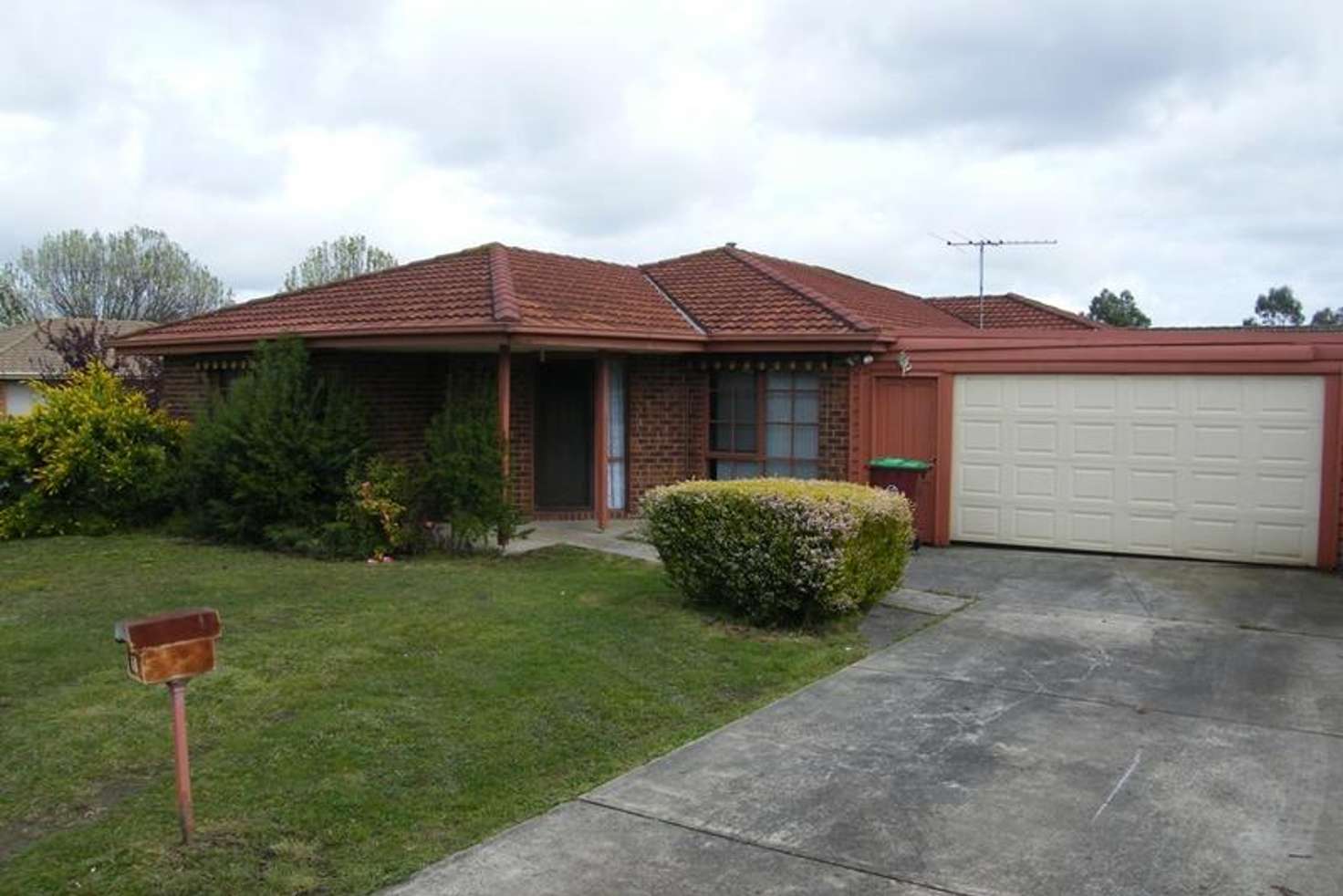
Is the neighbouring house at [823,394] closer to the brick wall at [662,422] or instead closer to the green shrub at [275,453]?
the brick wall at [662,422]

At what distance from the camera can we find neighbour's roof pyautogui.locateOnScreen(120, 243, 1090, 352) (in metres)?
12.0

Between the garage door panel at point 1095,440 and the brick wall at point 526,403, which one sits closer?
the garage door panel at point 1095,440

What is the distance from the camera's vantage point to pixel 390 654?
7.39 metres

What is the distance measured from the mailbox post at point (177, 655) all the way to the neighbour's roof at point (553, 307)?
22.4 ft

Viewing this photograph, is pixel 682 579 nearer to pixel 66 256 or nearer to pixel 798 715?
pixel 798 715

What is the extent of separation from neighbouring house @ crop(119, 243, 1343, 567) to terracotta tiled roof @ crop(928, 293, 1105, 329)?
264 inches

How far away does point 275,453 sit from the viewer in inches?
455

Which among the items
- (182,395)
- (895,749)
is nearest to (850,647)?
(895,749)

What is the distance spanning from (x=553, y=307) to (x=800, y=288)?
3.79m

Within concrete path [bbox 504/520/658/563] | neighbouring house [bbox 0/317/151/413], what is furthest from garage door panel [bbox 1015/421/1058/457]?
neighbouring house [bbox 0/317/151/413]

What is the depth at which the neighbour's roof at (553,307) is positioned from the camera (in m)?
12.0

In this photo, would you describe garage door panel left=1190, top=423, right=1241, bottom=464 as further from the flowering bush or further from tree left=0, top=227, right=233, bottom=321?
tree left=0, top=227, right=233, bottom=321

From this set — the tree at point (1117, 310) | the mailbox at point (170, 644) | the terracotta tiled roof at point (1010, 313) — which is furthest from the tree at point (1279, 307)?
the mailbox at point (170, 644)

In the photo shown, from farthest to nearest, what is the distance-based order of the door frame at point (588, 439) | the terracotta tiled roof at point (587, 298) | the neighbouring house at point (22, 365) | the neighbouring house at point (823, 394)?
the neighbouring house at point (22, 365), the door frame at point (588, 439), the terracotta tiled roof at point (587, 298), the neighbouring house at point (823, 394)
